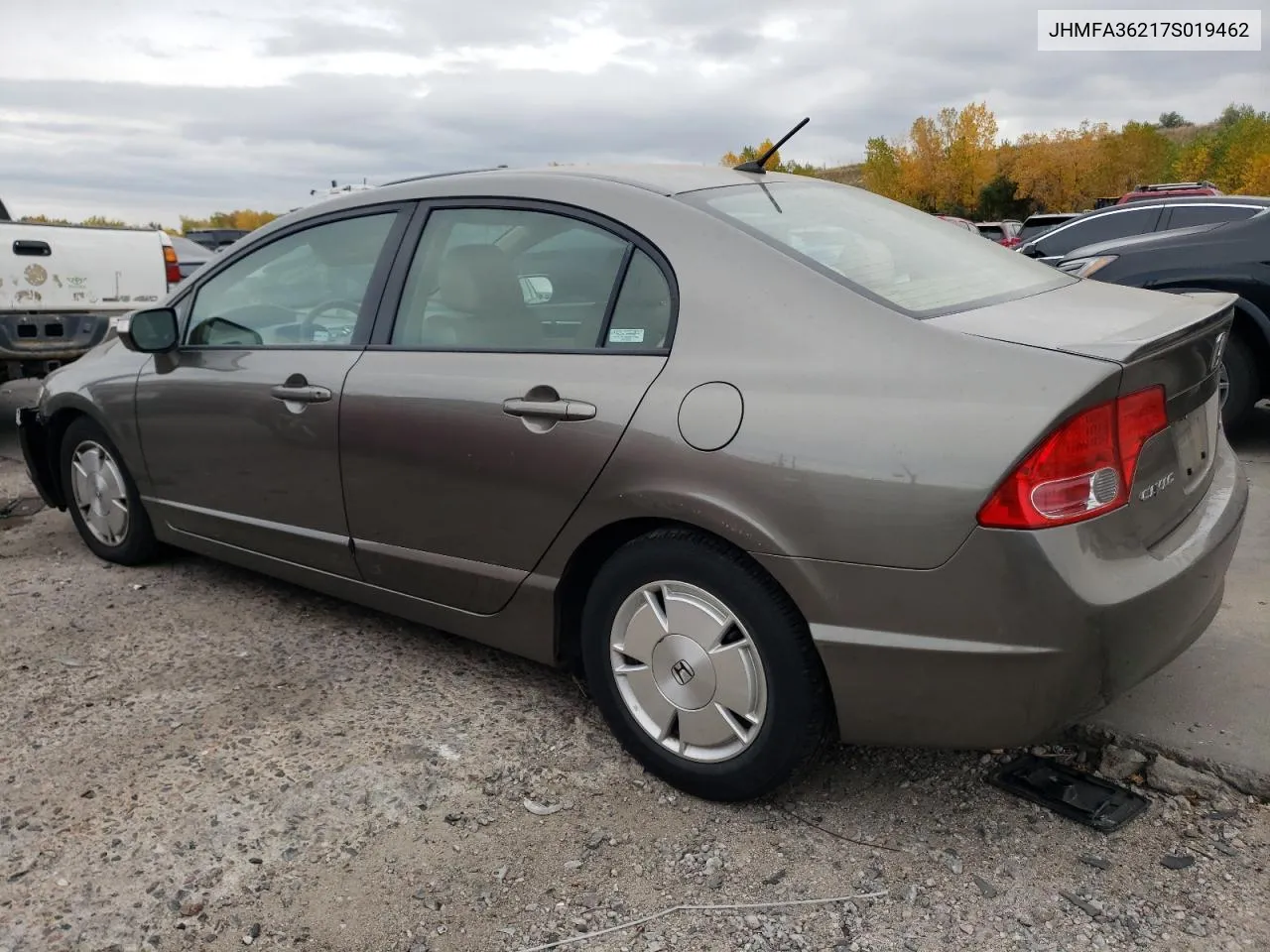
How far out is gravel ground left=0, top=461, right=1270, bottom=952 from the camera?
2.19 m

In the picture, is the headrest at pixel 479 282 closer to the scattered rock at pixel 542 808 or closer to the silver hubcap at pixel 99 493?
the scattered rock at pixel 542 808

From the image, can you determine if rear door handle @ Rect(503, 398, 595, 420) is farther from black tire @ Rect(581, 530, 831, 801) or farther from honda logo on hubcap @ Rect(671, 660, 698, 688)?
honda logo on hubcap @ Rect(671, 660, 698, 688)

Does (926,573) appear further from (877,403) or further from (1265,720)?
(1265,720)

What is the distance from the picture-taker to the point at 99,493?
4.44 meters

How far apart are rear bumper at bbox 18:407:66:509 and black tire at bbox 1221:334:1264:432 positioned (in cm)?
588

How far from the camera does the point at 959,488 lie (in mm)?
2062

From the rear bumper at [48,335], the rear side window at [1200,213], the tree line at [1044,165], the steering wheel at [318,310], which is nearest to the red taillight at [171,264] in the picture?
the rear bumper at [48,335]

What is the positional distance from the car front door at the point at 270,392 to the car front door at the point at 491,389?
0.14 metres

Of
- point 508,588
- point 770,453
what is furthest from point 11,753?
point 770,453

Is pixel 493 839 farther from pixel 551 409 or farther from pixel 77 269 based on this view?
pixel 77 269

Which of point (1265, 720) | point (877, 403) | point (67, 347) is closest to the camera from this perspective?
point (877, 403)

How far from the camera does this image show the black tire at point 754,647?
7.66 feet

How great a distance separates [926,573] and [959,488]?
187mm

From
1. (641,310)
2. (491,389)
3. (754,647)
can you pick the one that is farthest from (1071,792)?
(491,389)
